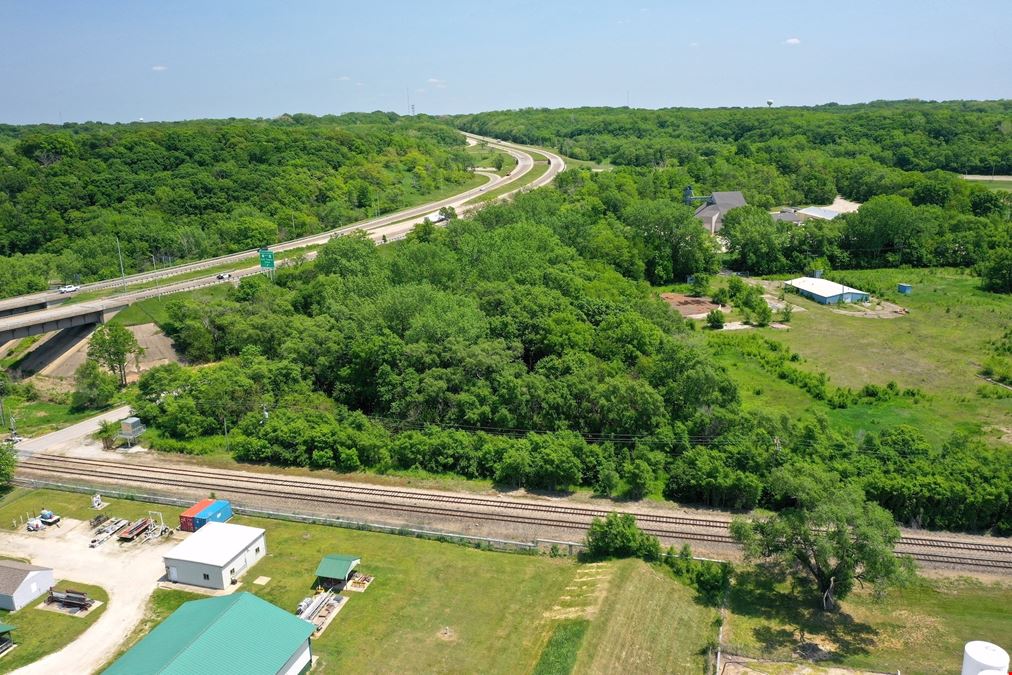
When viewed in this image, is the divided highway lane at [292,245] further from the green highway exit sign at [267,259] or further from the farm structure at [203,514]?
the farm structure at [203,514]

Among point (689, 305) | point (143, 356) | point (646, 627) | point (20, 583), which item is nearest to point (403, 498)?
point (646, 627)

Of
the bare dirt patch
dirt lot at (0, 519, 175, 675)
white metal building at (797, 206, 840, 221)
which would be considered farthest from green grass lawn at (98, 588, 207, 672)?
white metal building at (797, 206, 840, 221)

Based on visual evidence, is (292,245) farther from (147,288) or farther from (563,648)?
(563,648)

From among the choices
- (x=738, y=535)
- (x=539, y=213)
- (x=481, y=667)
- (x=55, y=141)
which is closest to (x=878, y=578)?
(x=738, y=535)

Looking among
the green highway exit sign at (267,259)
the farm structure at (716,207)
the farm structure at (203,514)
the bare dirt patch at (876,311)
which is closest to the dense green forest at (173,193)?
the green highway exit sign at (267,259)

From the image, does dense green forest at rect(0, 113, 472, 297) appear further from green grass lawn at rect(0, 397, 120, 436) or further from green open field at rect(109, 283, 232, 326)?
green grass lawn at rect(0, 397, 120, 436)
